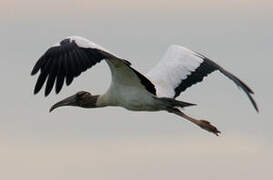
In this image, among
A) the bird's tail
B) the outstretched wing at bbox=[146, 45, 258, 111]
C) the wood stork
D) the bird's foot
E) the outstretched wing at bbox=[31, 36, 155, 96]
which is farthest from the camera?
the bird's foot

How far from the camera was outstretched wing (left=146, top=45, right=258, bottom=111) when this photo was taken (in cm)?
2692

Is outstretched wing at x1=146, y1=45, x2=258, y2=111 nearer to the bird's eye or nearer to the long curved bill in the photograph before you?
the bird's eye

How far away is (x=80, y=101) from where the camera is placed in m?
28.2

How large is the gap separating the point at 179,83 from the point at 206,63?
2.22 feet

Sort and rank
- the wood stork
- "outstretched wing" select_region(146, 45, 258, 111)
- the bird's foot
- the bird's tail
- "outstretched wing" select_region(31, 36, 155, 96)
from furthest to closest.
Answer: the bird's foot → "outstretched wing" select_region(146, 45, 258, 111) → the bird's tail → the wood stork → "outstretched wing" select_region(31, 36, 155, 96)

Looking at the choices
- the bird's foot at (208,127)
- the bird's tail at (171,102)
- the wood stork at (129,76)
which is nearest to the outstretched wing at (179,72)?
the wood stork at (129,76)

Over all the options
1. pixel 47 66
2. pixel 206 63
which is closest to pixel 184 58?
pixel 206 63

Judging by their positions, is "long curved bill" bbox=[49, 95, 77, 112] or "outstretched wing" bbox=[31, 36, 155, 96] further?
"long curved bill" bbox=[49, 95, 77, 112]

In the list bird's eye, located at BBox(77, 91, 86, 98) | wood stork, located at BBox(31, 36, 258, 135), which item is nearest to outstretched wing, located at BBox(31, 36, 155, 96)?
wood stork, located at BBox(31, 36, 258, 135)

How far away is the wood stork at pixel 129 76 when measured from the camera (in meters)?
23.6

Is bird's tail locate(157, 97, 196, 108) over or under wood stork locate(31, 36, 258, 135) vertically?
under

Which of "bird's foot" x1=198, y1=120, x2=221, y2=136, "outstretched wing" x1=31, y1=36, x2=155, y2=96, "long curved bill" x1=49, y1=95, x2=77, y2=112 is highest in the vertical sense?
"outstretched wing" x1=31, y1=36, x2=155, y2=96

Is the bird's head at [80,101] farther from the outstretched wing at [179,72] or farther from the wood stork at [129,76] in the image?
the outstretched wing at [179,72]

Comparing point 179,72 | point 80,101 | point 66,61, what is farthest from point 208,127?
point 66,61
